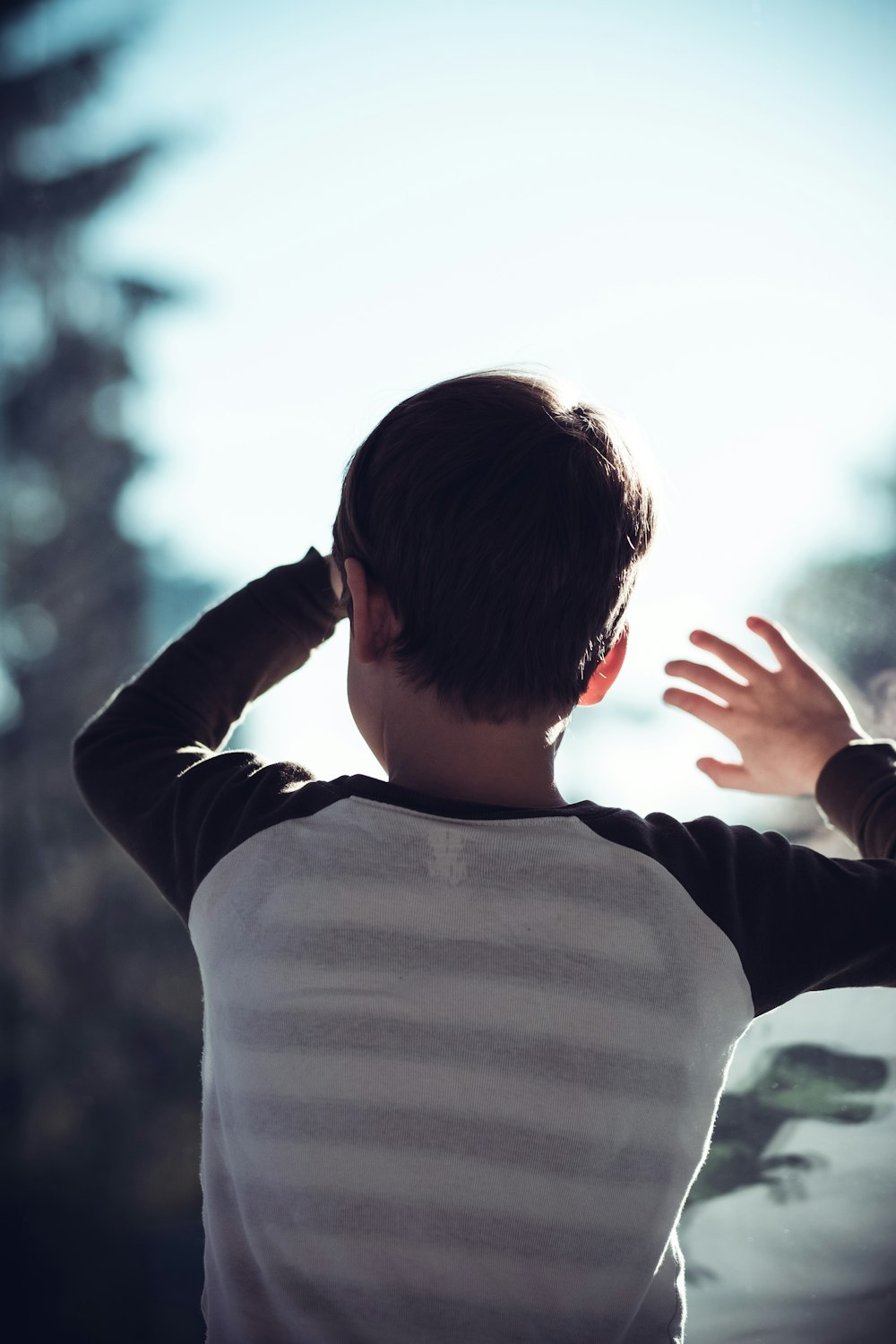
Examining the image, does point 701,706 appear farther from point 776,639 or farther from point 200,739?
point 200,739

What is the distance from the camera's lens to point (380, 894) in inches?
25.9

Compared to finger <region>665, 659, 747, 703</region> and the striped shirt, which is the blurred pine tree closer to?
the striped shirt

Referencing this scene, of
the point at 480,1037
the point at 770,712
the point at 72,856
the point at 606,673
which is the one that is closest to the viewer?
the point at 480,1037

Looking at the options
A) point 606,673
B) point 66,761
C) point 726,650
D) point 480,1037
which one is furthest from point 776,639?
point 66,761

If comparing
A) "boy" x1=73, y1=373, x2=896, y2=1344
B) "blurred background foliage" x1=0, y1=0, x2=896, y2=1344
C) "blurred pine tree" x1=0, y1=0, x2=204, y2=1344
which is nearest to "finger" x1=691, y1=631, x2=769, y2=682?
"blurred background foliage" x1=0, y1=0, x2=896, y2=1344

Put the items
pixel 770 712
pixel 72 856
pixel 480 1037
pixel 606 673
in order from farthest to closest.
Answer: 1. pixel 72 856
2. pixel 770 712
3. pixel 606 673
4. pixel 480 1037

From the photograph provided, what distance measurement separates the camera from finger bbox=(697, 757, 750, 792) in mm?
938

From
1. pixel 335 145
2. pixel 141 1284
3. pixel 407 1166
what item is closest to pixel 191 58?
pixel 335 145

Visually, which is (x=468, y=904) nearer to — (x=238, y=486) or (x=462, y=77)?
(x=238, y=486)

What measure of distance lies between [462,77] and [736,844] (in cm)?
74

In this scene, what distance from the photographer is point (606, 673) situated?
0.76 meters

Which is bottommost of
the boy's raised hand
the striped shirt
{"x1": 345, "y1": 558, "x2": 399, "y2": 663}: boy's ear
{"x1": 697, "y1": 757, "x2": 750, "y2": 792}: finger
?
the striped shirt

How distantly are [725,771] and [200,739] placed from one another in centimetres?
44

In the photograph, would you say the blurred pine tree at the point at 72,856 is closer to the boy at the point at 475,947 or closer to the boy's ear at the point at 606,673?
the boy at the point at 475,947
